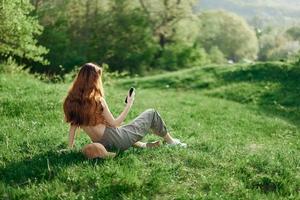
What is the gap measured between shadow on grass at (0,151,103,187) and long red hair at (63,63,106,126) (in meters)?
0.74

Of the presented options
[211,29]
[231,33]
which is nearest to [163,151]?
[211,29]

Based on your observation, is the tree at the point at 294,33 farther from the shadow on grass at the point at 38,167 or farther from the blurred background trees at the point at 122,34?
the shadow on grass at the point at 38,167

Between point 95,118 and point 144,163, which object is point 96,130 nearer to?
point 95,118

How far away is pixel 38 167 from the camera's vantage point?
→ 9.70 meters

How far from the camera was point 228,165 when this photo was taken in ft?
34.2

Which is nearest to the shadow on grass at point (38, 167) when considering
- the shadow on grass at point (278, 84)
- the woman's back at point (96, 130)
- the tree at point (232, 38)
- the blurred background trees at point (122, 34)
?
the woman's back at point (96, 130)

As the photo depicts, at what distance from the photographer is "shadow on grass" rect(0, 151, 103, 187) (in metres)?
9.34

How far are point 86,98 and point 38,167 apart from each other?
1.67 metres

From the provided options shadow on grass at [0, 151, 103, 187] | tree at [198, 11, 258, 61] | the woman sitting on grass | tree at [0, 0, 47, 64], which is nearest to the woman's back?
the woman sitting on grass

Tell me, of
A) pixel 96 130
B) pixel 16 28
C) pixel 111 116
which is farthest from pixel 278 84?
pixel 96 130

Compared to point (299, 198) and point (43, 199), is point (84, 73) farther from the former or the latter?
point (299, 198)

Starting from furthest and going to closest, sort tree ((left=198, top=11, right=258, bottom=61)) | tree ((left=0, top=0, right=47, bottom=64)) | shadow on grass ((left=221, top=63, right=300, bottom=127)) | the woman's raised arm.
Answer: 1. tree ((left=198, top=11, right=258, bottom=61))
2. shadow on grass ((left=221, top=63, right=300, bottom=127))
3. tree ((left=0, top=0, right=47, bottom=64))
4. the woman's raised arm

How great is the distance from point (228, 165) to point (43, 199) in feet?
12.4

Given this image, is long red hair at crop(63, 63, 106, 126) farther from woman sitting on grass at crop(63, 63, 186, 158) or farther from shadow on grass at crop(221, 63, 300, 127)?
shadow on grass at crop(221, 63, 300, 127)
